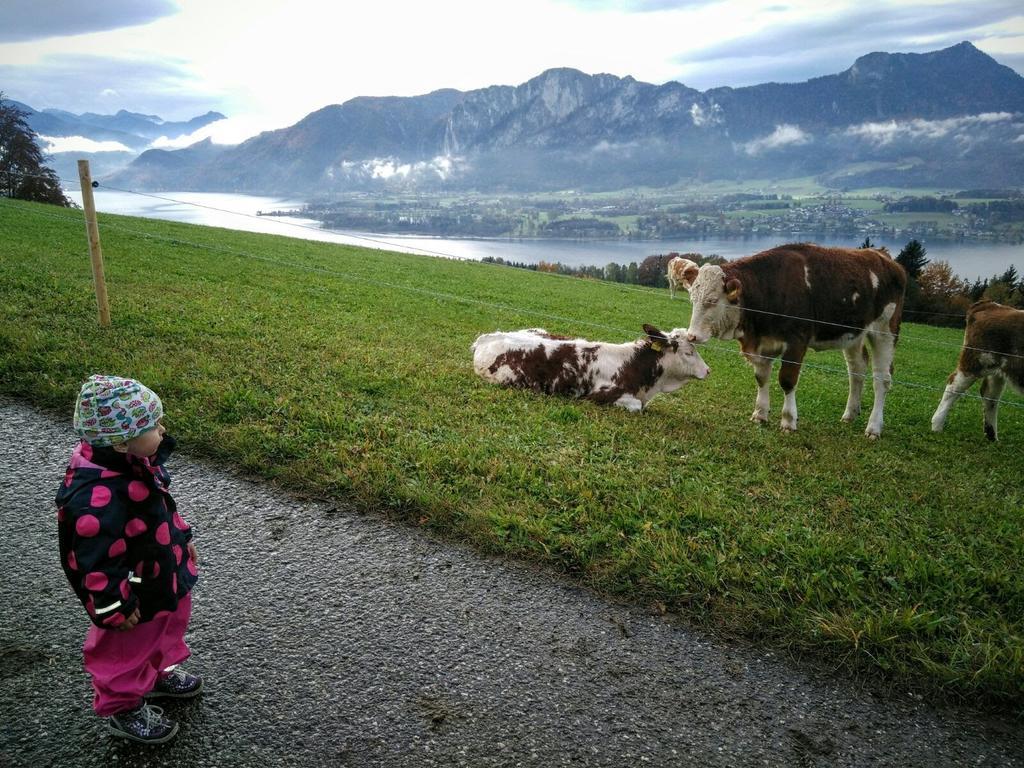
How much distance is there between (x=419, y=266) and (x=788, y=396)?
2512cm

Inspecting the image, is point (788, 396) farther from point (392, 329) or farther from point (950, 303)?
point (950, 303)

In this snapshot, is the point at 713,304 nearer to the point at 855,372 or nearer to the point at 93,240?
the point at 855,372

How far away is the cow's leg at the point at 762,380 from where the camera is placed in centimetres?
980

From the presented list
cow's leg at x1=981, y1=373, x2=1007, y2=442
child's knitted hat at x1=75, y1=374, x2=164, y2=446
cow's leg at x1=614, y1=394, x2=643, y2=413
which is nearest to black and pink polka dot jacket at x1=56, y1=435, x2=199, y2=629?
child's knitted hat at x1=75, y1=374, x2=164, y2=446

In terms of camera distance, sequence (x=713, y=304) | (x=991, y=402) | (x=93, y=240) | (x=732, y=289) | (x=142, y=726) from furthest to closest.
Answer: (x=991, y=402)
(x=93, y=240)
(x=713, y=304)
(x=732, y=289)
(x=142, y=726)

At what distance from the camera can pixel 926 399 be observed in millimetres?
14906

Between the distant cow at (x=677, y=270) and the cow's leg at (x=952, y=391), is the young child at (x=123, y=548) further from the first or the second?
the cow's leg at (x=952, y=391)

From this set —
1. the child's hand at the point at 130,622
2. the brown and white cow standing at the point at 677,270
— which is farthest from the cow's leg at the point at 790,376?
the child's hand at the point at 130,622

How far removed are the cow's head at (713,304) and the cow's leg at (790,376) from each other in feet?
2.94

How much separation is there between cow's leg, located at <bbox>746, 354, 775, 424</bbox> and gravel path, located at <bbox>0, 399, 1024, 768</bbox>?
6.45 meters

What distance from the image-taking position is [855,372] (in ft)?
35.2

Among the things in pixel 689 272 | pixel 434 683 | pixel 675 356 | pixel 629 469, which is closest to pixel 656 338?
pixel 675 356

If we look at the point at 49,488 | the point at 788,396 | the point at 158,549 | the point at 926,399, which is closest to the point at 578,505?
the point at 158,549

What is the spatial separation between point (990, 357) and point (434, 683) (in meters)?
11.2
